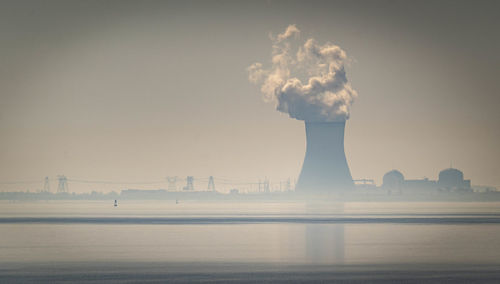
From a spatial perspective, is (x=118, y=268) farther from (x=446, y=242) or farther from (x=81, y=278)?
(x=446, y=242)

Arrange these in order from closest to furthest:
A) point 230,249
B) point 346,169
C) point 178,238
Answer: point 230,249, point 178,238, point 346,169

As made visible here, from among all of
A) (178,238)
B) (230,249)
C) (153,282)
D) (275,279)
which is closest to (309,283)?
(275,279)

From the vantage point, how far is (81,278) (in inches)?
1056

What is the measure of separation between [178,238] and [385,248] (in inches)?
563

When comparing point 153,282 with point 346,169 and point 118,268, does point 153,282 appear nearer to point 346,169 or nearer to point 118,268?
point 118,268

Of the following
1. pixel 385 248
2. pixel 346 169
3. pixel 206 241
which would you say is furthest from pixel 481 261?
pixel 346 169

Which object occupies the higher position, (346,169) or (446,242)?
(346,169)

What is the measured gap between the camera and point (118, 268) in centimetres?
3008

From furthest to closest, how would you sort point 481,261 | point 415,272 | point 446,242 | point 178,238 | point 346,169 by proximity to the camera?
1. point 346,169
2. point 178,238
3. point 446,242
4. point 481,261
5. point 415,272

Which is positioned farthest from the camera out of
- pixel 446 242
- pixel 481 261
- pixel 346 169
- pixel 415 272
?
pixel 346 169

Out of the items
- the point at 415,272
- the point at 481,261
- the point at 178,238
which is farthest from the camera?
the point at 178,238

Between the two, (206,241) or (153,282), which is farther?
(206,241)

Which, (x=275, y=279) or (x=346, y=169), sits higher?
(x=346, y=169)

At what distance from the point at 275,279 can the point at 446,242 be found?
2072 cm
